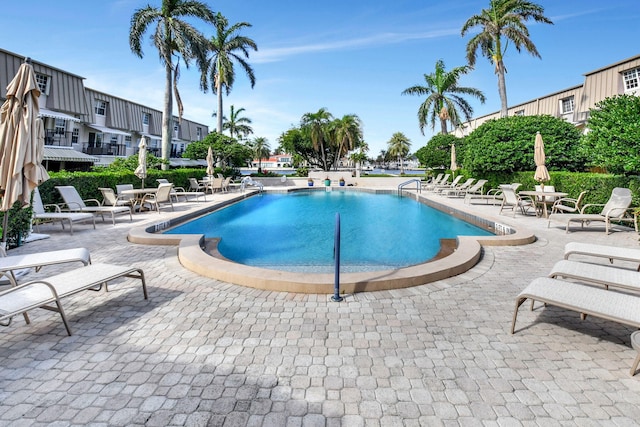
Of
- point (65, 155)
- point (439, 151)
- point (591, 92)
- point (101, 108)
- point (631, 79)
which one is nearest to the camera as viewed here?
point (631, 79)

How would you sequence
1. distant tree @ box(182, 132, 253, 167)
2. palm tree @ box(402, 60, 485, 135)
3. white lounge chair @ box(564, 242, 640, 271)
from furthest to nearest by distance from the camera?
palm tree @ box(402, 60, 485, 135) < distant tree @ box(182, 132, 253, 167) < white lounge chair @ box(564, 242, 640, 271)

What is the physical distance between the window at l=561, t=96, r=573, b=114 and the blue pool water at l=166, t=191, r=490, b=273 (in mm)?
21555

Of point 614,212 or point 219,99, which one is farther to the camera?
point 219,99

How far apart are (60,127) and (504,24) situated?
33.7 metres

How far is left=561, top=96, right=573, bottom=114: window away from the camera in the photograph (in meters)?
27.2

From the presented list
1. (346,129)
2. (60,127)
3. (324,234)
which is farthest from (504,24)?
(60,127)

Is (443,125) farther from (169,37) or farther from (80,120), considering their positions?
(80,120)

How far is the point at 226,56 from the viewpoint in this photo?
95.2ft

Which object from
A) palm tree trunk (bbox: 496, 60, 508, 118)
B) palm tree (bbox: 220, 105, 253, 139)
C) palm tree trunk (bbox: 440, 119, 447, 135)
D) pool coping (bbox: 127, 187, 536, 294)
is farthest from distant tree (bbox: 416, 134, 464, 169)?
palm tree (bbox: 220, 105, 253, 139)

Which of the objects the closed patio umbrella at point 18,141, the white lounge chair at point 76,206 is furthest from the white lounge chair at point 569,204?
the white lounge chair at point 76,206

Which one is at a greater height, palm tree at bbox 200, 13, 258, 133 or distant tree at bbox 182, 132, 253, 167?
palm tree at bbox 200, 13, 258, 133

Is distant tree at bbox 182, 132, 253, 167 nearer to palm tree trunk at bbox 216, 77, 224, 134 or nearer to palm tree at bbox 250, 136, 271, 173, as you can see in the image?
palm tree trunk at bbox 216, 77, 224, 134

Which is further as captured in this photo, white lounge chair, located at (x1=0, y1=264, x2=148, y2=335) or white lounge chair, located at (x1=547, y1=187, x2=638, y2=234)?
white lounge chair, located at (x1=547, y1=187, x2=638, y2=234)

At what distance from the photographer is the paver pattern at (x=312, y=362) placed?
216cm
